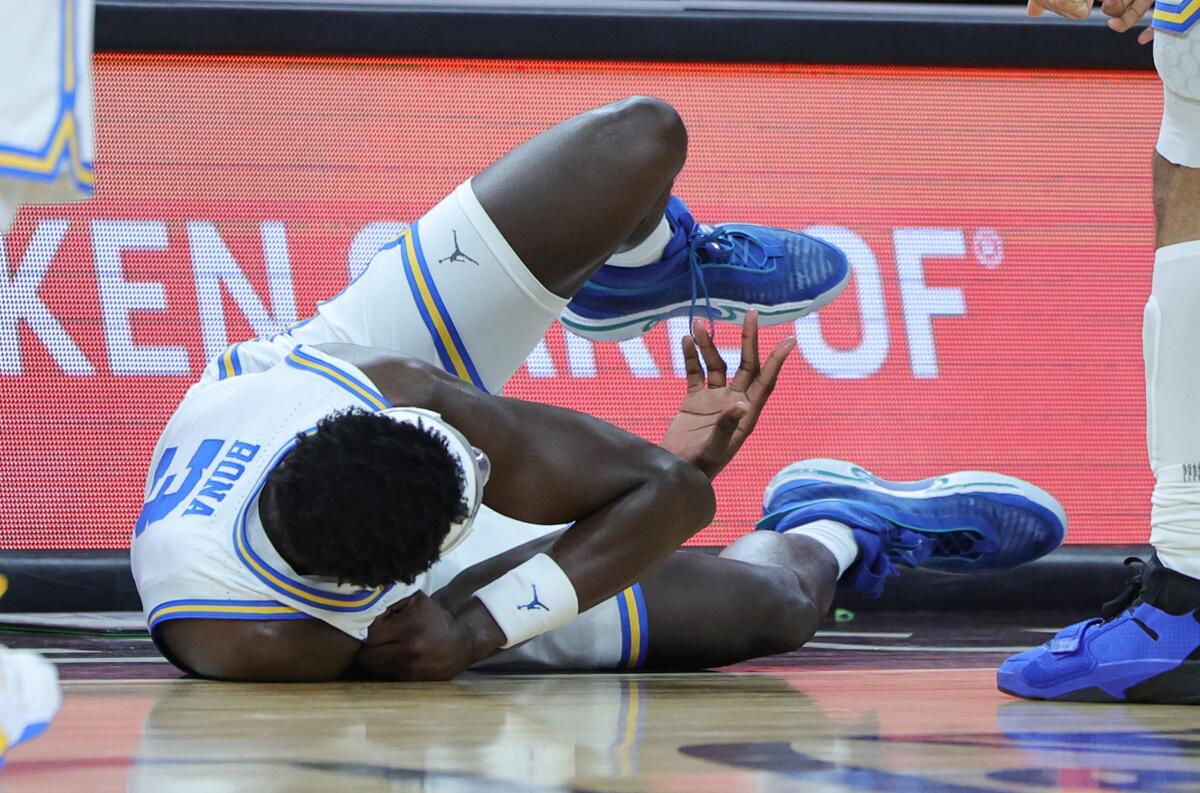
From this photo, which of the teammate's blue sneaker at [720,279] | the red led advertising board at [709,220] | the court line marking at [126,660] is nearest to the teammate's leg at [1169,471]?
the teammate's blue sneaker at [720,279]

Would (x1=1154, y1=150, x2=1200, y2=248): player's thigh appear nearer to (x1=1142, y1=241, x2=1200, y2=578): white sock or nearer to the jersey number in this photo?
(x1=1142, y1=241, x2=1200, y2=578): white sock

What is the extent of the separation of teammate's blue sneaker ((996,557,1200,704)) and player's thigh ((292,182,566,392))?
776 millimetres

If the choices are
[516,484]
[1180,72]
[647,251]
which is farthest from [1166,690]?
[647,251]

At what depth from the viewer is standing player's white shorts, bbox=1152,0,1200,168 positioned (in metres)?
1.43

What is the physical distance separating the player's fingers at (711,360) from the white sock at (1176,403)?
0.54 m

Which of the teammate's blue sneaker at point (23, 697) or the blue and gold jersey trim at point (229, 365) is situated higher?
the teammate's blue sneaker at point (23, 697)

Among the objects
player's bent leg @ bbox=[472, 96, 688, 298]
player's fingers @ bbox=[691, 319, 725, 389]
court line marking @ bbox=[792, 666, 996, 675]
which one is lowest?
court line marking @ bbox=[792, 666, 996, 675]

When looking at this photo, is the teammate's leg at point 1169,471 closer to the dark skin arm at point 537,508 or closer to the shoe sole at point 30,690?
the dark skin arm at point 537,508

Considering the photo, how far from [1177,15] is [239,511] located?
3.27 ft

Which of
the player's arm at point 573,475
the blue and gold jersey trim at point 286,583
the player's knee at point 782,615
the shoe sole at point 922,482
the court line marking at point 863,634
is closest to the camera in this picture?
the blue and gold jersey trim at point 286,583

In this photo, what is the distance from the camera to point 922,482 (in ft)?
7.88

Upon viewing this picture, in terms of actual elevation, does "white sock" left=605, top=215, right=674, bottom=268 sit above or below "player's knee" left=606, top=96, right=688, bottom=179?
below

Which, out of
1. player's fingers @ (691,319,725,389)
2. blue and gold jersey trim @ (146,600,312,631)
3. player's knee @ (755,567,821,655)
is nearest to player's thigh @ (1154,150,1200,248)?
player's fingers @ (691,319,725,389)

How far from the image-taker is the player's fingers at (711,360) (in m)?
1.88
